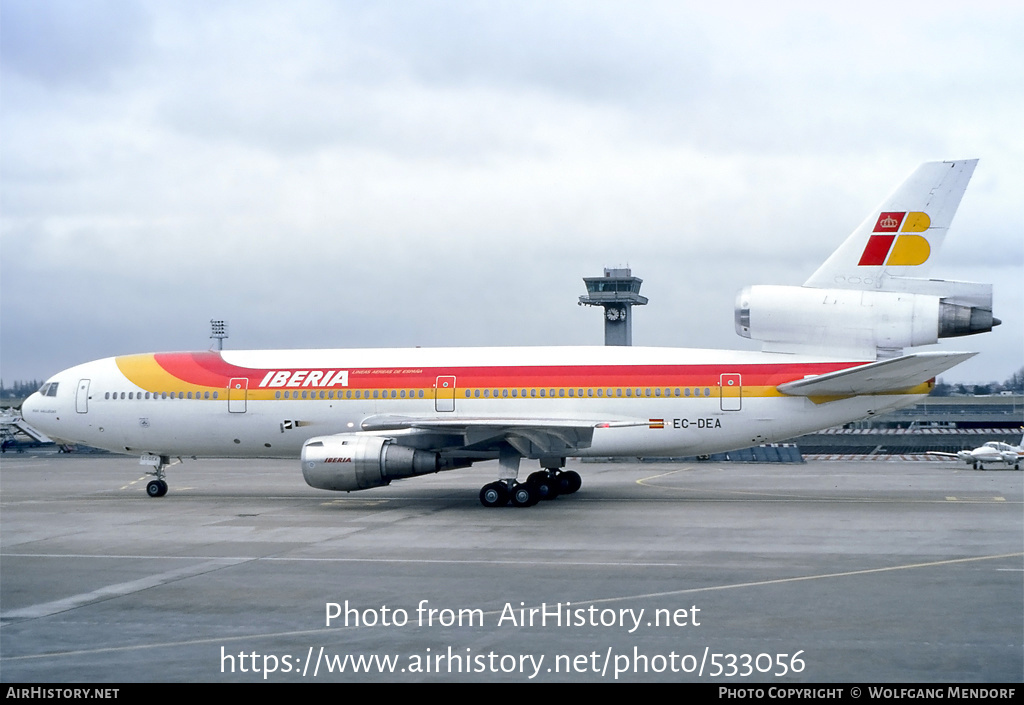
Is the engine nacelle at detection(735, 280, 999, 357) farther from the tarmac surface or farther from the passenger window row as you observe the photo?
the tarmac surface

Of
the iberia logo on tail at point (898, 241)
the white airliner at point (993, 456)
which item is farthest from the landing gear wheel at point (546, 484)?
the white airliner at point (993, 456)

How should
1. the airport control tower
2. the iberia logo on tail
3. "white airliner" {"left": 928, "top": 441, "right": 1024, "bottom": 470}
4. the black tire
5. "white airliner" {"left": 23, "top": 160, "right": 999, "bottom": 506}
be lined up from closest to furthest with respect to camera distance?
"white airliner" {"left": 23, "top": 160, "right": 999, "bottom": 506}, the iberia logo on tail, the black tire, "white airliner" {"left": 928, "top": 441, "right": 1024, "bottom": 470}, the airport control tower

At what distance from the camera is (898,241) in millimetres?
21719

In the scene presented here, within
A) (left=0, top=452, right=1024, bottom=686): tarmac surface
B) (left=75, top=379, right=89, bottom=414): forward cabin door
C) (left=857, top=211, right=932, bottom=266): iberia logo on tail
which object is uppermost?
(left=857, top=211, right=932, bottom=266): iberia logo on tail

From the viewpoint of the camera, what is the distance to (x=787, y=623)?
1009 cm

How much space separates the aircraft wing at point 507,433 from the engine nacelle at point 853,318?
388 cm

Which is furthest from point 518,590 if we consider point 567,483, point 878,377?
point 567,483

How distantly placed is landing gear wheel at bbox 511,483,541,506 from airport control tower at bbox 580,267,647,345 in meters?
48.0

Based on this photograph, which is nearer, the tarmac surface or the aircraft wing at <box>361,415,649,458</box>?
the tarmac surface

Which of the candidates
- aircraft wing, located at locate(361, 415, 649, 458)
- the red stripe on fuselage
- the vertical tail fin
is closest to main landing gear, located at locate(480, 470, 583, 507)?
aircraft wing, located at locate(361, 415, 649, 458)

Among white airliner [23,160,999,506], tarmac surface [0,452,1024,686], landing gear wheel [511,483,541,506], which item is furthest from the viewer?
landing gear wheel [511,483,541,506]

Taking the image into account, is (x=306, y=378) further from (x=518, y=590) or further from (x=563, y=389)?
(x=518, y=590)

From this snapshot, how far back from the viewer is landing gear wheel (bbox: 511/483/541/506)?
21.9 metres

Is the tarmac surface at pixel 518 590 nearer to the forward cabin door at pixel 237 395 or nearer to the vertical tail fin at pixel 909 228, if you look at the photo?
the forward cabin door at pixel 237 395
